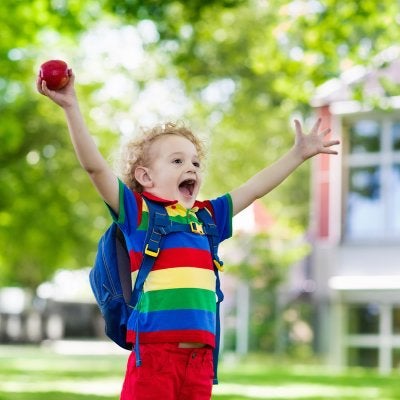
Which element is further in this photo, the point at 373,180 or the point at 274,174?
the point at 373,180

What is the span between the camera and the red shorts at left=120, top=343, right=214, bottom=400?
165 inches

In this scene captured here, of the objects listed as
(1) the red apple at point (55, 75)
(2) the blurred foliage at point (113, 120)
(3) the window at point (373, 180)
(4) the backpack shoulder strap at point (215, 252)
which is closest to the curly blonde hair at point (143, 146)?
(4) the backpack shoulder strap at point (215, 252)

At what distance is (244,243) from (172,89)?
27.8ft

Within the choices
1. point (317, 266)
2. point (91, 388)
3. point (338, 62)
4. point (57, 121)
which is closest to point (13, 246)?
point (57, 121)

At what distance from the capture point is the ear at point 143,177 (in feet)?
15.0

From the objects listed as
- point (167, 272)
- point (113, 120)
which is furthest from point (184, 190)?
point (113, 120)

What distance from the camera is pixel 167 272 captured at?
14.1 ft

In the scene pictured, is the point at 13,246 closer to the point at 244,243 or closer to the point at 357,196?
the point at 244,243

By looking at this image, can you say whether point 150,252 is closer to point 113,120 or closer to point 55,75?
point 55,75

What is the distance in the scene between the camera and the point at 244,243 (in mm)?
24828

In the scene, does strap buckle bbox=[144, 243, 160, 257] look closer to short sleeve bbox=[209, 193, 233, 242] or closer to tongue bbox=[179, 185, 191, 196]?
tongue bbox=[179, 185, 191, 196]

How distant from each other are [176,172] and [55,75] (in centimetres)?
66

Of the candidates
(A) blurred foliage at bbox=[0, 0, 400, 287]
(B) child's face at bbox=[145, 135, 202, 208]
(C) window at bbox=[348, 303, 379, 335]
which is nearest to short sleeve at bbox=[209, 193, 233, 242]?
(B) child's face at bbox=[145, 135, 202, 208]

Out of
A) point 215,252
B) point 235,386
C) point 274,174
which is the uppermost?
point 235,386
